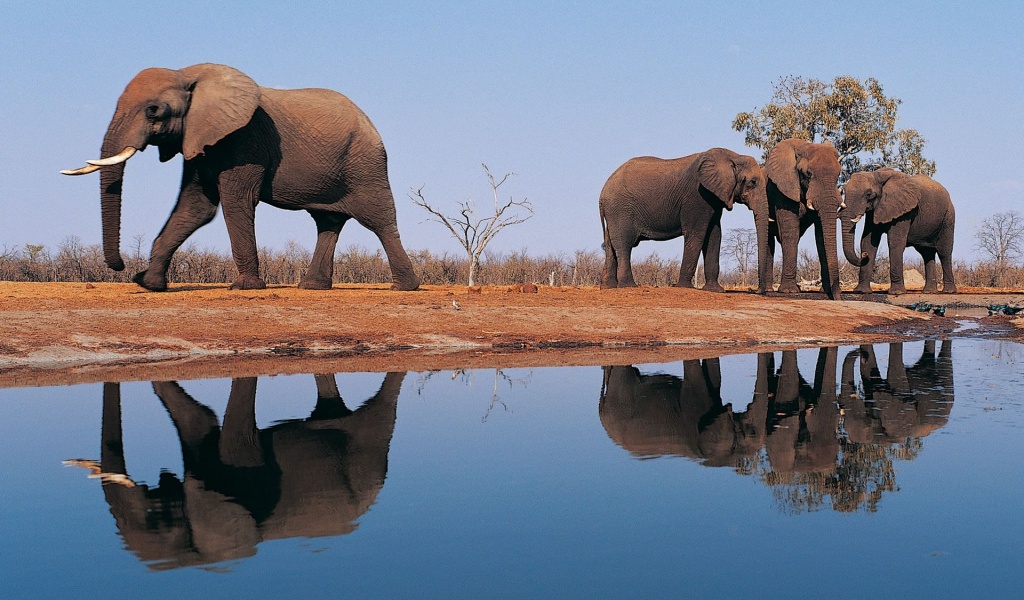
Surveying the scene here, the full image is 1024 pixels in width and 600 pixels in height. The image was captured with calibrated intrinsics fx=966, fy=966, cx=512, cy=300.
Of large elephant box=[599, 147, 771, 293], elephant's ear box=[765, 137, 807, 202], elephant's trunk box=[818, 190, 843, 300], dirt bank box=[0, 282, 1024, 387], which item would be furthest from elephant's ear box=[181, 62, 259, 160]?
elephant's trunk box=[818, 190, 843, 300]

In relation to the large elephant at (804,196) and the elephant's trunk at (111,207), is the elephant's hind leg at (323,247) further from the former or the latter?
the large elephant at (804,196)

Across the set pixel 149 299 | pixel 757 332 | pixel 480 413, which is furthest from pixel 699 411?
pixel 149 299

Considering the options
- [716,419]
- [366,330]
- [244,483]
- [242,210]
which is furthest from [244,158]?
[244,483]

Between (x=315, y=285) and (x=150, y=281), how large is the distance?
3.64m

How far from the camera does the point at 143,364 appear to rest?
43.2ft

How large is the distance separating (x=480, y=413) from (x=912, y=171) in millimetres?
36615

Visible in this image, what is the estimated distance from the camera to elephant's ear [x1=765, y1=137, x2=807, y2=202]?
25.6 metres

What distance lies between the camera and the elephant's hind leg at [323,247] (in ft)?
68.9

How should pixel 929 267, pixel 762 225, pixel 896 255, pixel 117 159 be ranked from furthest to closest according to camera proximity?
pixel 929 267
pixel 896 255
pixel 762 225
pixel 117 159

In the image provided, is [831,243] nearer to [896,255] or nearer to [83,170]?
[896,255]

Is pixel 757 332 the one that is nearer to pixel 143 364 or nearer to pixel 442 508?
pixel 143 364

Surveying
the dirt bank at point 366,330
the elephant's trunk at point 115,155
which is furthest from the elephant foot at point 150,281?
the elephant's trunk at point 115,155

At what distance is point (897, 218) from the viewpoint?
101 ft

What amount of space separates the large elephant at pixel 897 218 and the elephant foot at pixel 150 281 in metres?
18.6
